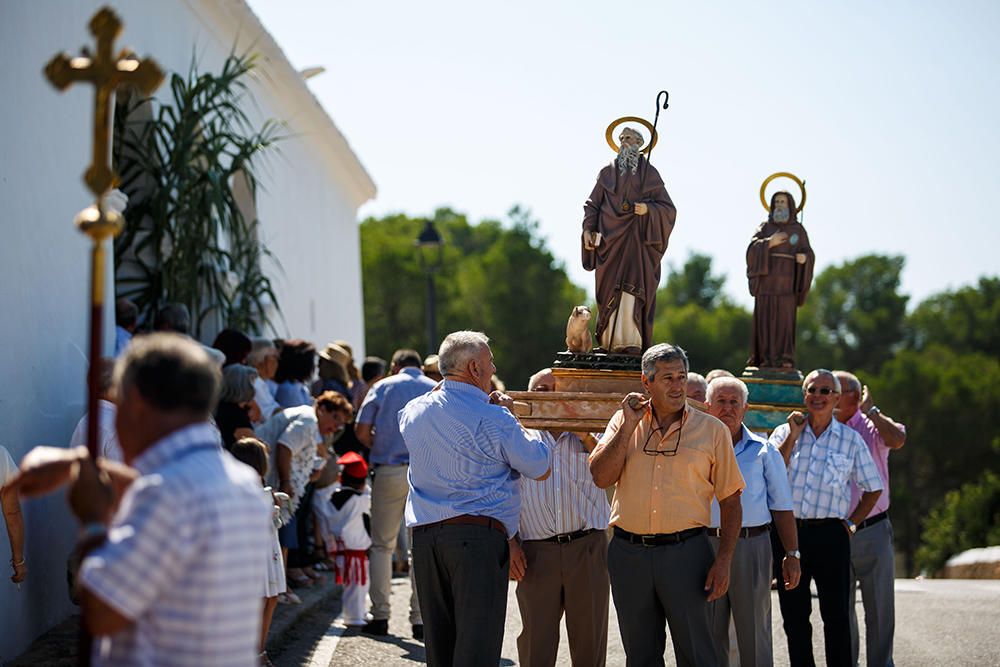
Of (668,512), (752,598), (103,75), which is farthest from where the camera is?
(752,598)

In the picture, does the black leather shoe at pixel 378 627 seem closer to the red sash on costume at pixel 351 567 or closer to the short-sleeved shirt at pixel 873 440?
the red sash on costume at pixel 351 567

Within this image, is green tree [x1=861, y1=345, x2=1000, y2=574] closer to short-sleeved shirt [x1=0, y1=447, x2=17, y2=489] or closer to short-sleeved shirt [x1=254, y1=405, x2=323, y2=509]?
short-sleeved shirt [x1=254, y1=405, x2=323, y2=509]

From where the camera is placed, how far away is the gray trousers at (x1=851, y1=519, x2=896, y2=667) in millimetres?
8758

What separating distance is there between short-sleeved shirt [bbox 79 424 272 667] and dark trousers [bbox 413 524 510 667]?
10.1 feet

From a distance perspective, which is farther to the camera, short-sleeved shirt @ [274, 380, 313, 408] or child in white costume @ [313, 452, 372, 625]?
short-sleeved shirt @ [274, 380, 313, 408]

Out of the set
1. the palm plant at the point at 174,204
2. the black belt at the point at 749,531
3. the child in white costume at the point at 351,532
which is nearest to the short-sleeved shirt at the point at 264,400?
the child in white costume at the point at 351,532

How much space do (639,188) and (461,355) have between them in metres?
2.49

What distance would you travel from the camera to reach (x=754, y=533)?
767 centimetres

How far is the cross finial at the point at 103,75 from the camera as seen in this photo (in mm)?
3787

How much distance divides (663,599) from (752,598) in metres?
1.36

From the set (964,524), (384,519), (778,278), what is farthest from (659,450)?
(964,524)

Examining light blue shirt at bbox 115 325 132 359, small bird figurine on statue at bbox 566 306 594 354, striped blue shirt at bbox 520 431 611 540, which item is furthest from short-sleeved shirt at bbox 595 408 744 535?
light blue shirt at bbox 115 325 132 359

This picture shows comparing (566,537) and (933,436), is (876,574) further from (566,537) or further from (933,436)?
(933,436)

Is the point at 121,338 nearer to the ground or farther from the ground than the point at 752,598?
farther from the ground
